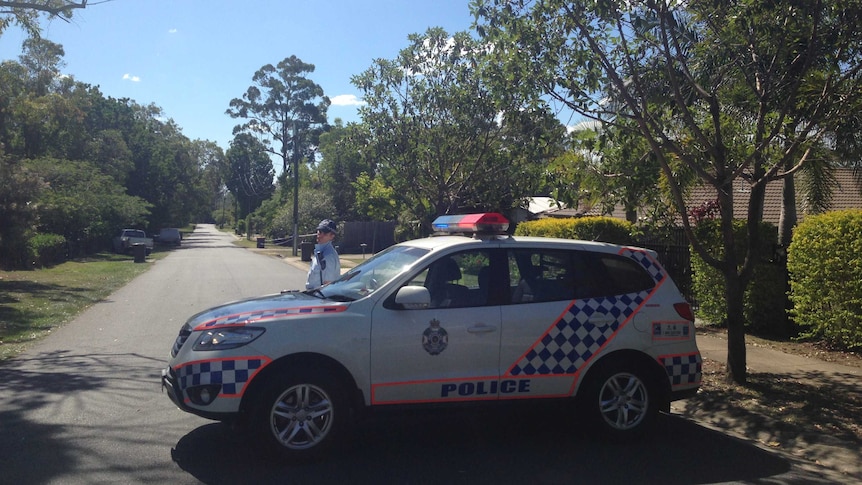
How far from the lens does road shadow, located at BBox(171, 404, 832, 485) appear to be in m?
5.29

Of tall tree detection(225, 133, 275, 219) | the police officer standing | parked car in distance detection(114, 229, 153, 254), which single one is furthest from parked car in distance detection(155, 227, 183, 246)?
the police officer standing

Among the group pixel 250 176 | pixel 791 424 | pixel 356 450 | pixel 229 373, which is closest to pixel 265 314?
pixel 229 373

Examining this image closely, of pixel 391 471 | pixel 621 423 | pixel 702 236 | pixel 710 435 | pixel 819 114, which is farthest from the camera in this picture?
pixel 702 236

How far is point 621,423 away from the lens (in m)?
6.14

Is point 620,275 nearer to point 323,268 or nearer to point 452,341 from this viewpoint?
point 452,341

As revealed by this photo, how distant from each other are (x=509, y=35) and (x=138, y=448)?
658 centimetres

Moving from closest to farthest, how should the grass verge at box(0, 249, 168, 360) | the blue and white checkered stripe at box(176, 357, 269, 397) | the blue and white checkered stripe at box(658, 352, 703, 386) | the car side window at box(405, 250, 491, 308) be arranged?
the blue and white checkered stripe at box(176, 357, 269, 397) < the car side window at box(405, 250, 491, 308) < the blue and white checkered stripe at box(658, 352, 703, 386) < the grass verge at box(0, 249, 168, 360)

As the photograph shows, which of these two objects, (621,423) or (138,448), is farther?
(621,423)

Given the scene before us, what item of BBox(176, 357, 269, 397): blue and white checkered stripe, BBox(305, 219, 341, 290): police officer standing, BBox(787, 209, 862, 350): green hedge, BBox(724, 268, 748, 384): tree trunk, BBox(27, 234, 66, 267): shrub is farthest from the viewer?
BBox(27, 234, 66, 267): shrub

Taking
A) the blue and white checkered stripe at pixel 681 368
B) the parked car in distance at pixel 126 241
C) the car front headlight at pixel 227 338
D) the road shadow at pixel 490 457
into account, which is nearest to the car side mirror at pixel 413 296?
the road shadow at pixel 490 457

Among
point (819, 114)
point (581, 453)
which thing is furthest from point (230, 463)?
point (819, 114)

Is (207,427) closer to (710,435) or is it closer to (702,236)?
(710,435)

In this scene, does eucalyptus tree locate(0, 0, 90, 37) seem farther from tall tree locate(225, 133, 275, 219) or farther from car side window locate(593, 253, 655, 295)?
tall tree locate(225, 133, 275, 219)

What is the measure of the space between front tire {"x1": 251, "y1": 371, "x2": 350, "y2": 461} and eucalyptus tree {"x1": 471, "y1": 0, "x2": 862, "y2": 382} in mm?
4836
